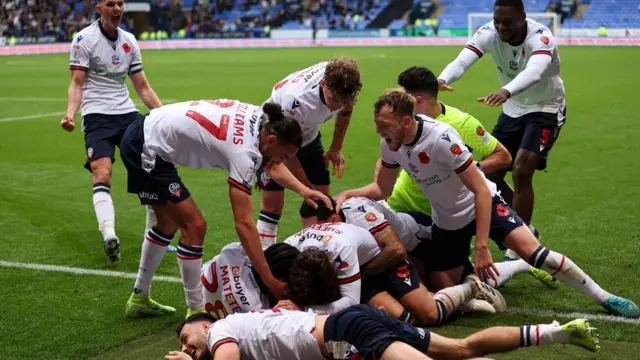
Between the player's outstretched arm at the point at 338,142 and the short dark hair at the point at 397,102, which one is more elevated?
the short dark hair at the point at 397,102

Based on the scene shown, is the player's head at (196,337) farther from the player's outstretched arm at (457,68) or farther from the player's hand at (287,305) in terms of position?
the player's outstretched arm at (457,68)

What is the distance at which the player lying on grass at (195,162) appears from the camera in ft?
18.3

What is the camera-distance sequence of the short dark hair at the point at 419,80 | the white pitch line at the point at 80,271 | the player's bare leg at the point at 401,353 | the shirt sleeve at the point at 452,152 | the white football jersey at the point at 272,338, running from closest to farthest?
the player's bare leg at the point at 401,353 → the white football jersey at the point at 272,338 → the shirt sleeve at the point at 452,152 → the short dark hair at the point at 419,80 → the white pitch line at the point at 80,271

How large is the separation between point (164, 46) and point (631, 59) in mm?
29353

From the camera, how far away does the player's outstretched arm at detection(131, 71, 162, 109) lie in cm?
873

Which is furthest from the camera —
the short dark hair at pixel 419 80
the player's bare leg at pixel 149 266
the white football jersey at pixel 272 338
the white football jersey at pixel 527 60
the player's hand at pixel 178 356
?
the white football jersey at pixel 527 60

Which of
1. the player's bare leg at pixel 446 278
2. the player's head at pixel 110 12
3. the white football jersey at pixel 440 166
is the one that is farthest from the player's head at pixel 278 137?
the player's head at pixel 110 12

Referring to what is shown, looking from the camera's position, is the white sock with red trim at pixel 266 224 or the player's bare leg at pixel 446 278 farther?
the white sock with red trim at pixel 266 224

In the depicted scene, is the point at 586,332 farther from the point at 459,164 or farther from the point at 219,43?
the point at 219,43

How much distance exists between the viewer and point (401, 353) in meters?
4.56

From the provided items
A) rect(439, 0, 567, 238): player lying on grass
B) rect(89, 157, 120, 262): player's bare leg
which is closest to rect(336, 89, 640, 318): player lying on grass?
rect(439, 0, 567, 238): player lying on grass

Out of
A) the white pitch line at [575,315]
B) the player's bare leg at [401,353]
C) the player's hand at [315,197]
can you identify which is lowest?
the white pitch line at [575,315]

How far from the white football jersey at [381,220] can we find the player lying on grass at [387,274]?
0.08 feet

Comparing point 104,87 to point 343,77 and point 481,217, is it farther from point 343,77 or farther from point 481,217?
point 481,217
